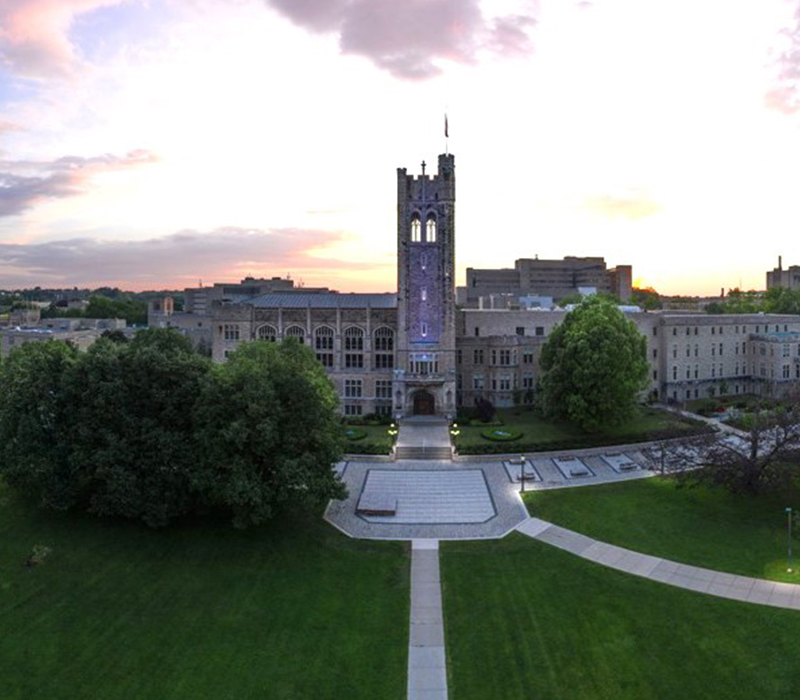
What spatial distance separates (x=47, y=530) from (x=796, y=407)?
5090cm

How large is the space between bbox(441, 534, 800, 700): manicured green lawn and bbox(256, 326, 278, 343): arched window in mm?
43841

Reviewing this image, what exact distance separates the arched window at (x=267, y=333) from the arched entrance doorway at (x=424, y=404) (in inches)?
708

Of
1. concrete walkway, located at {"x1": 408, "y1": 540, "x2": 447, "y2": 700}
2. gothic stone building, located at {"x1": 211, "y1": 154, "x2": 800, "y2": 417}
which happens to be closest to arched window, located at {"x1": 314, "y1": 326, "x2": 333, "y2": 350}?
gothic stone building, located at {"x1": 211, "y1": 154, "x2": 800, "y2": 417}

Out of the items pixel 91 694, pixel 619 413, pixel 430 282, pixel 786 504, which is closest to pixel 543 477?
pixel 619 413

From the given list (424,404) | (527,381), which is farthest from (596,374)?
(424,404)

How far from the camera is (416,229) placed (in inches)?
Result: 2795

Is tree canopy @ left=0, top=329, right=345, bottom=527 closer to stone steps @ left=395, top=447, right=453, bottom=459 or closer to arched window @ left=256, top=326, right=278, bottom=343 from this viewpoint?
stone steps @ left=395, top=447, right=453, bottom=459

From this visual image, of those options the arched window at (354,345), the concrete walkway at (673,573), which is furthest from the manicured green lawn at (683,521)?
the arched window at (354,345)

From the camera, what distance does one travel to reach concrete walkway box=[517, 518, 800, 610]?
33.3 meters

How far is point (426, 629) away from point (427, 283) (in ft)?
147

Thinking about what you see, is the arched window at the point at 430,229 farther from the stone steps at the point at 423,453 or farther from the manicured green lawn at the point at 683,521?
the manicured green lawn at the point at 683,521

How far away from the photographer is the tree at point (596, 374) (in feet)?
192

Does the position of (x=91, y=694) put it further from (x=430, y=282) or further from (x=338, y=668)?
(x=430, y=282)

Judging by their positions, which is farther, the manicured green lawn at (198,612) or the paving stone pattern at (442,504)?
the paving stone pattern at (442,504)
